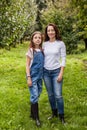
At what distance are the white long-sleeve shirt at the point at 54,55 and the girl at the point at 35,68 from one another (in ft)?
0.50

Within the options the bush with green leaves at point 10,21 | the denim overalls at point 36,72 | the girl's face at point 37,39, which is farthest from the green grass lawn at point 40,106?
the bush with green leaves at point 10,21

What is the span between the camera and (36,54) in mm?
8797

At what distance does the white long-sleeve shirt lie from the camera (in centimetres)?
870

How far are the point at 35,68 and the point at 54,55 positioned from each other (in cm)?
62

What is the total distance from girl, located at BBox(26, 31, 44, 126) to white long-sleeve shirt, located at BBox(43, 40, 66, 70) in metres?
0.15

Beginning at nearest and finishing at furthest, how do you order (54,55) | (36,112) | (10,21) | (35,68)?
(54,55) → (35,68) → (36,112) → (10,21)

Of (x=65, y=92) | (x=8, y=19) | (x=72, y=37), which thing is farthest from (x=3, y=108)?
(x=72, y=37)

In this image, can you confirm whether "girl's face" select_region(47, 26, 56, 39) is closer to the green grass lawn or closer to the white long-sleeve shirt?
the white long-sleeve shirt

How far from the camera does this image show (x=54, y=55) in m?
8.69

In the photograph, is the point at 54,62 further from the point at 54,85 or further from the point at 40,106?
the point at 40,106

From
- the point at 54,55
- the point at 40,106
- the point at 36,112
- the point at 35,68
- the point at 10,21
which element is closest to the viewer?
the point at 54,55

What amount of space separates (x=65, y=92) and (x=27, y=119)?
4169mm

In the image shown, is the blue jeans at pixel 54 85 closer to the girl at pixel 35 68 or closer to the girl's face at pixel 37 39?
the girl at pixel 35 68

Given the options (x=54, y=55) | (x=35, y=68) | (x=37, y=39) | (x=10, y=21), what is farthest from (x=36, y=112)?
(x=10, y=21)
